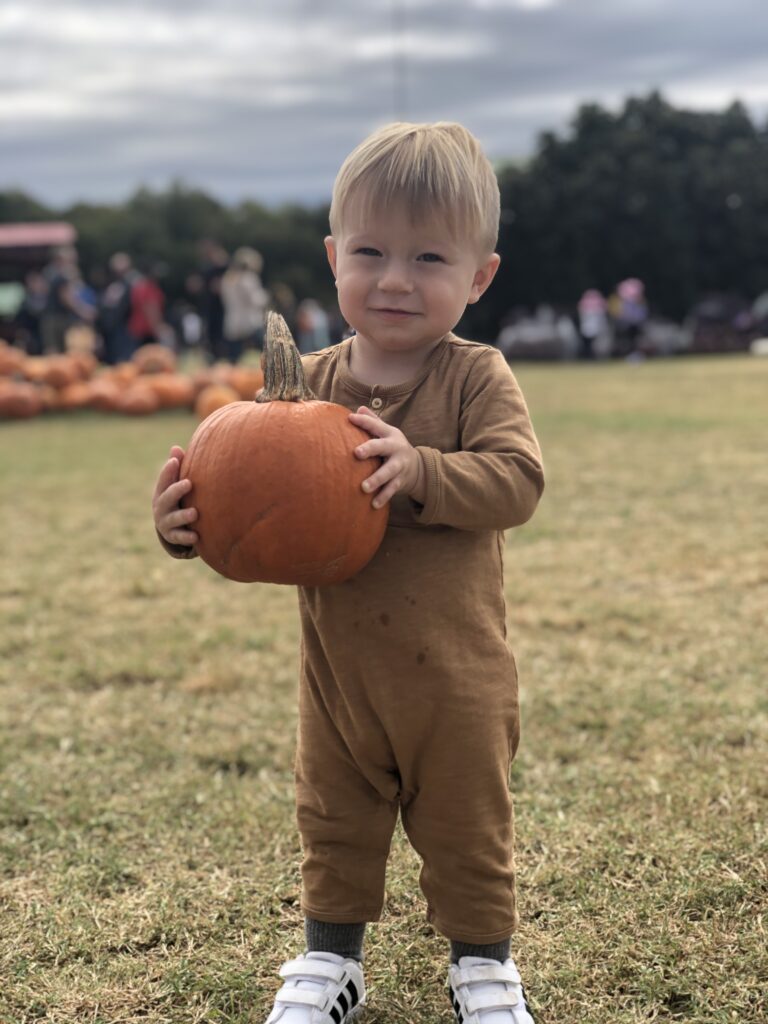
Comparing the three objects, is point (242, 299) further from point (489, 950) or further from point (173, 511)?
point (489, 950)

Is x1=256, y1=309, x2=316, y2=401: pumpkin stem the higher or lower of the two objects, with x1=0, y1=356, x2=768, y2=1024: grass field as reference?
higher

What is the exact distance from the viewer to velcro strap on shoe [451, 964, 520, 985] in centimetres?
188

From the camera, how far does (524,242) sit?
34438mm

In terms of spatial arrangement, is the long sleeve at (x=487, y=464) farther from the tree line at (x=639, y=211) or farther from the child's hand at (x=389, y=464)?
the tree line at (x=639, y=211)

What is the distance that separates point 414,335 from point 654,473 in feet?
19.0

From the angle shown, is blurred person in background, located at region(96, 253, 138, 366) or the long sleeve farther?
blurred person in background, located at region(96, 253, 138, 366)

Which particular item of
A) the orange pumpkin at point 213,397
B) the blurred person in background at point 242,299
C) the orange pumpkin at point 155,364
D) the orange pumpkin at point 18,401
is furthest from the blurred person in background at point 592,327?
the orange pumpkin at point 18,401

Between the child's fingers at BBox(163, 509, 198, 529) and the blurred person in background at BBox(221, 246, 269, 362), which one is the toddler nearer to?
the child's fingers at BBox(163, 509, 198, 529)

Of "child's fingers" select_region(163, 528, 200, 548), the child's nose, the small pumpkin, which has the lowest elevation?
the small pumpkin

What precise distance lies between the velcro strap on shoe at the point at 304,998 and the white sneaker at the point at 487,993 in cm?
23

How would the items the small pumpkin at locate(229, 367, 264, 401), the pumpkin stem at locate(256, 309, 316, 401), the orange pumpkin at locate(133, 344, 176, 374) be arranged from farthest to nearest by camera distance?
the orange pumpkin at locate(133, 344, 176, 374)
the small pumpkin at locate(229, 367, 264, 401)
the pumpkin stem at locate(256, 309, 316, 401)

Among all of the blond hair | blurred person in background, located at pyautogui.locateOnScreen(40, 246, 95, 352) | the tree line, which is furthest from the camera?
the tree line

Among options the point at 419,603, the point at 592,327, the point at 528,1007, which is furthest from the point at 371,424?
the point at 592,327

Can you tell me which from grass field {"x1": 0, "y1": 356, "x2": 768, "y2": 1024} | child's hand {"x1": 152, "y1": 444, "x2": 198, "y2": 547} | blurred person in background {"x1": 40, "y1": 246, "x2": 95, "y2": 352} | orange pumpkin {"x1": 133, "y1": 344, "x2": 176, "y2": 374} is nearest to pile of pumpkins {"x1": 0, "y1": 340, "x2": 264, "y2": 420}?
orange pumpkin {"x1": 133, "y1": 344, "x2": 176, "y2": 374}
